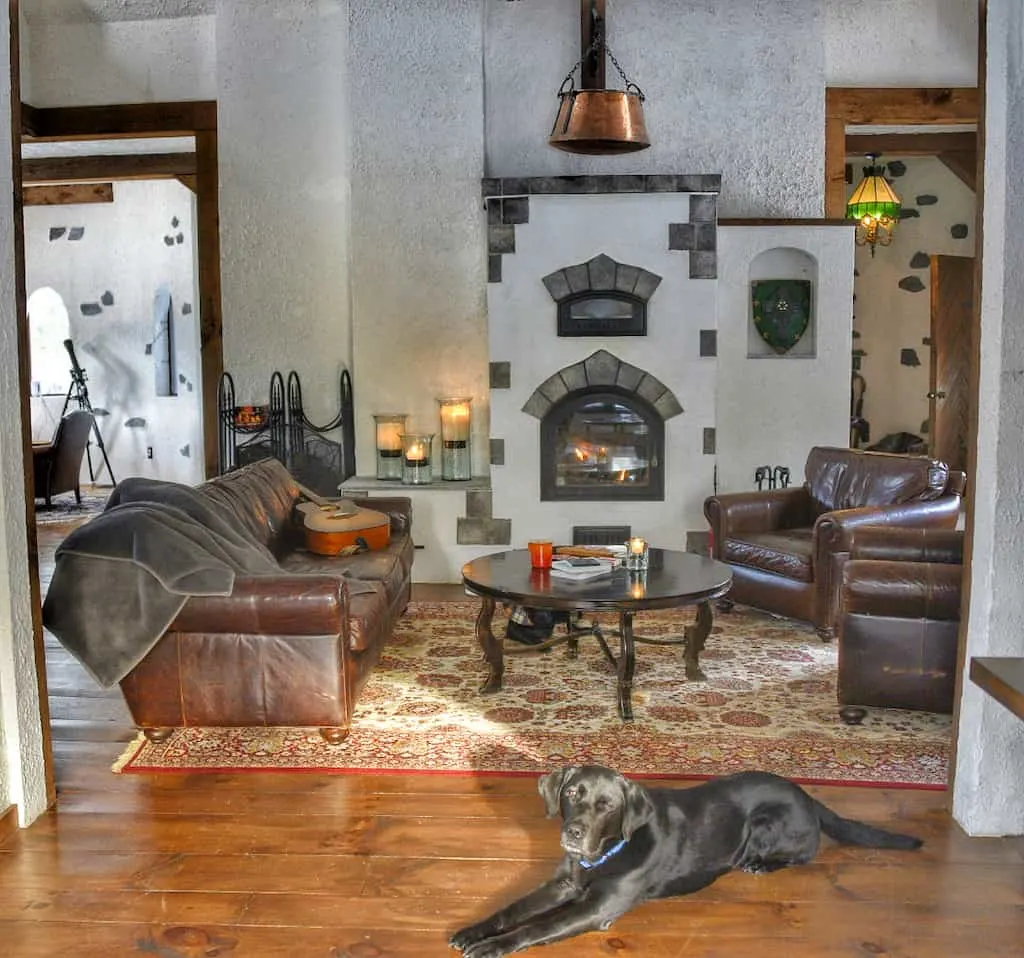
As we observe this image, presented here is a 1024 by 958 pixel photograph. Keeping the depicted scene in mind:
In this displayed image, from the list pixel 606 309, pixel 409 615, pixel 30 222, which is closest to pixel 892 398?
pixel 606 309

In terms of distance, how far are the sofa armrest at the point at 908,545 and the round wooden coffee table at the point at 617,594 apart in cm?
52

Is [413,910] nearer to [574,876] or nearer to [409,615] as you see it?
[574,876]

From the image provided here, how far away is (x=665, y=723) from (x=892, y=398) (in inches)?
283

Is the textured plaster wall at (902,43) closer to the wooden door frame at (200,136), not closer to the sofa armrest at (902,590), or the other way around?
the wooden door frame at (200,136)

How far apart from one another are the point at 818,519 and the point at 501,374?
7.01ft

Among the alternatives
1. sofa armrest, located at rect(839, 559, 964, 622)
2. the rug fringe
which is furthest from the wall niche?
the rug fringe

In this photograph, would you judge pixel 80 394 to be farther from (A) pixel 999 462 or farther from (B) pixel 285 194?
(A) pixel 999 462

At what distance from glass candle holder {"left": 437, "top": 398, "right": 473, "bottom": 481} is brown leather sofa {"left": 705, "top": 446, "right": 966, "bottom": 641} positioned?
1671 millimetres

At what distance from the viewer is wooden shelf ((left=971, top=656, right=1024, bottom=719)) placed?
93.3 inches

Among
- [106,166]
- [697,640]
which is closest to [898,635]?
[697,640]

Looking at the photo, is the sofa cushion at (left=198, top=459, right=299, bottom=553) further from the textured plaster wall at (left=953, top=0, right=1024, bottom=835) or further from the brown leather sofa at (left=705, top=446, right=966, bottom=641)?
the textured plaster wall at (left=953, top=0, right=1024, bottom=835)

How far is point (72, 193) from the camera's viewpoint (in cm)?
1104

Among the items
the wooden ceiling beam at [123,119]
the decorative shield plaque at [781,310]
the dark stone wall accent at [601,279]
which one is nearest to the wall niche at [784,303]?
the decorative shield plaque at [781,310]

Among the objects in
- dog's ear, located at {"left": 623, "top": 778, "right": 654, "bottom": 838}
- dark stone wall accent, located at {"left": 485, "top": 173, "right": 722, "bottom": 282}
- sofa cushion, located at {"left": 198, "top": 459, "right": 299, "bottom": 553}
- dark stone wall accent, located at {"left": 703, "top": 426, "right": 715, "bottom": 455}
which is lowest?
dog's ear, located at {"left": 623, "top": 778, "right": 654, "bottom": 838}
